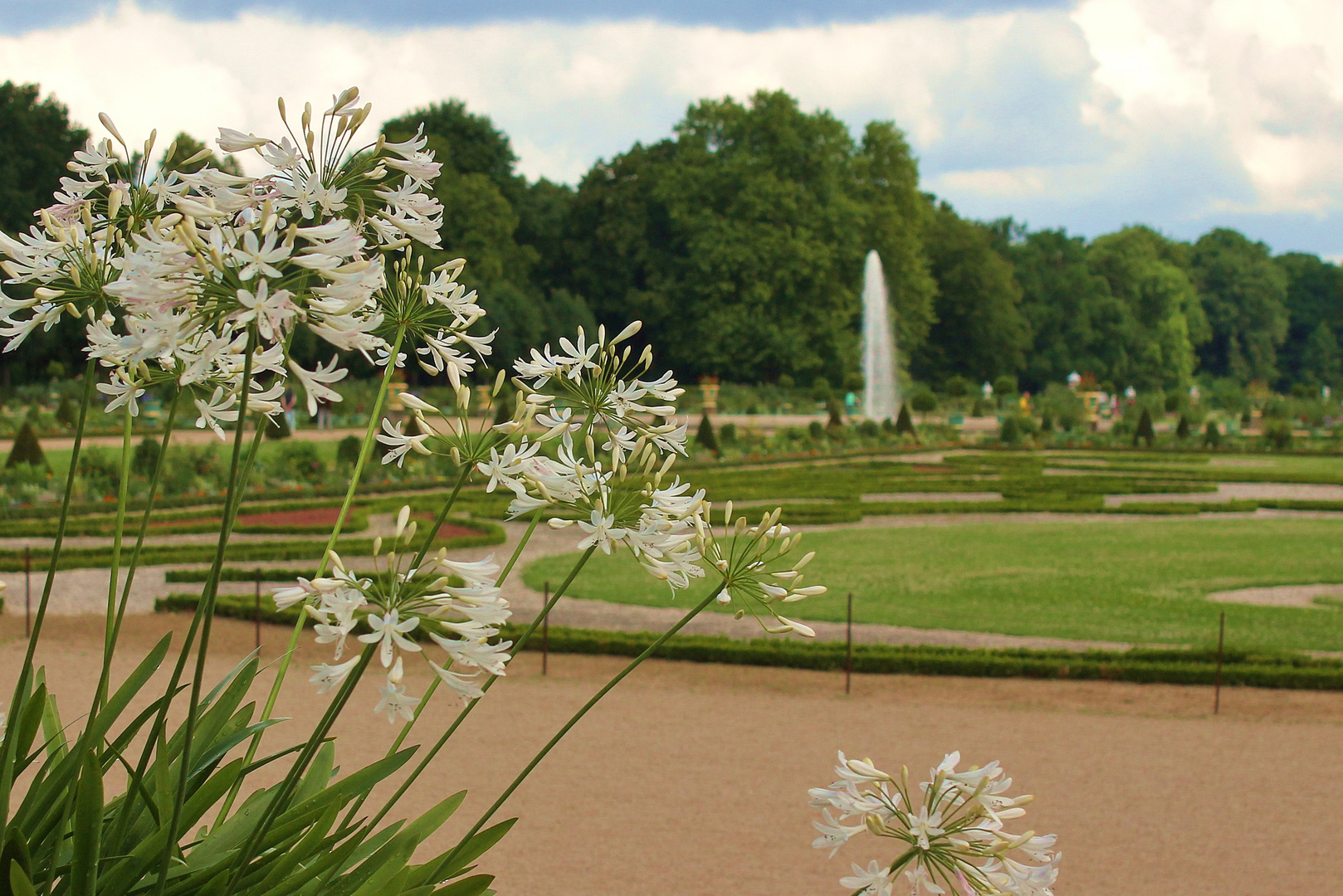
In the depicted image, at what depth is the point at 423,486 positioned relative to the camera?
20.6 m

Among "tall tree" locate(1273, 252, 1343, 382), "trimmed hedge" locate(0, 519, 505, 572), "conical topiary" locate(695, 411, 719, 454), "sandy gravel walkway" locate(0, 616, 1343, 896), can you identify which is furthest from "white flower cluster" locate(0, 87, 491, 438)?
"tall tree" locate(1273, 252, 1343, 382)

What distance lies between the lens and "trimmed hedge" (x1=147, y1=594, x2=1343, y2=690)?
29.5ft

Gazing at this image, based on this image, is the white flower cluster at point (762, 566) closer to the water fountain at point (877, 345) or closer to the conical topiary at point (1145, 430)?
the conical topiary at point (1145, 430)

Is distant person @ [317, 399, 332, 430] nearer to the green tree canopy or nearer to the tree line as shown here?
the tree line

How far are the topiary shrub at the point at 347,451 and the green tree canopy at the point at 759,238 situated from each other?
26.4 meters

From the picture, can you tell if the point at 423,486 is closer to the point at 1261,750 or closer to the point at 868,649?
the point at 868,649

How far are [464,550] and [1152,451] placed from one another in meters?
21.6

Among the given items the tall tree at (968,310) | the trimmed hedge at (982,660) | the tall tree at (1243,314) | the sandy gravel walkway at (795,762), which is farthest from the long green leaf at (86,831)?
the tall tree at (1243,314)

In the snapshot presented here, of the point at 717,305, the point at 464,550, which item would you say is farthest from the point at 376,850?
the point at 717,305

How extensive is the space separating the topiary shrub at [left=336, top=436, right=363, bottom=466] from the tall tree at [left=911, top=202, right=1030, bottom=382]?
37067 mm

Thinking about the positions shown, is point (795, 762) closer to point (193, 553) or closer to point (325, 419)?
point (193, 553)

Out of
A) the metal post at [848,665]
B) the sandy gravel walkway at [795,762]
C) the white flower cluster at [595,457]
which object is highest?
the white flower cluster at [595,457]

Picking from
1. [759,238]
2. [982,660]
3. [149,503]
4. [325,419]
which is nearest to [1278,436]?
[759,238]

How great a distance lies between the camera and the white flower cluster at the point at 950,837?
6.19 ft
